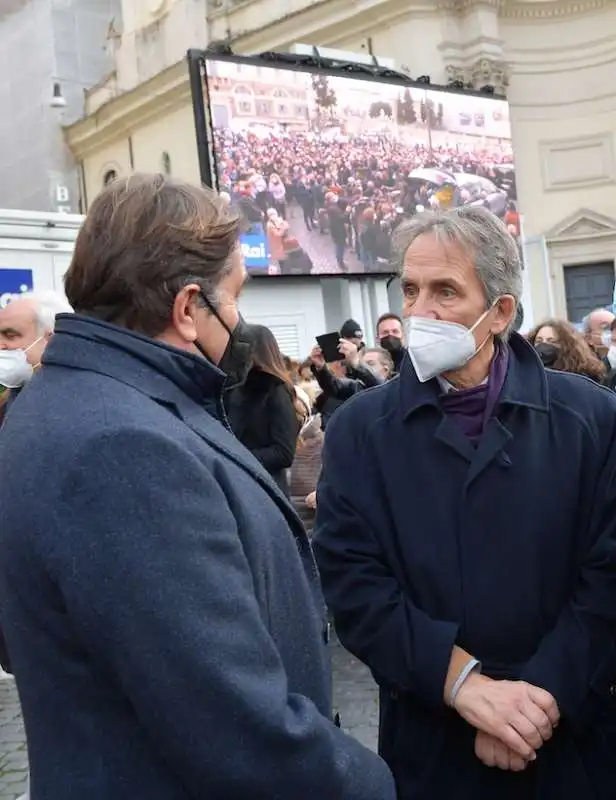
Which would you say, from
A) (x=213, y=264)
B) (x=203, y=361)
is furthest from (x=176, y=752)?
(x=213, y=264)

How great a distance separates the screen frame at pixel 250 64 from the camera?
1549 centimetres

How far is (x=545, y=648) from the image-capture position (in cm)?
204

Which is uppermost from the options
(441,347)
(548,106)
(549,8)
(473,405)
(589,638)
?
(549,8)

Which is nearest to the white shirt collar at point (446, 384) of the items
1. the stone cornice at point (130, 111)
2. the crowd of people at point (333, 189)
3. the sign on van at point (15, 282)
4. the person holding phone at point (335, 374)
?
the person holding phone at point (335, 374)

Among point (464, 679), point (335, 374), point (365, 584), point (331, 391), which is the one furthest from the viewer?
point (335, 374)

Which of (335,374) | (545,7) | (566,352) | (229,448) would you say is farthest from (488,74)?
(229,448)

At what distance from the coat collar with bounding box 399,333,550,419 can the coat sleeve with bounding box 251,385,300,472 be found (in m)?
2.64

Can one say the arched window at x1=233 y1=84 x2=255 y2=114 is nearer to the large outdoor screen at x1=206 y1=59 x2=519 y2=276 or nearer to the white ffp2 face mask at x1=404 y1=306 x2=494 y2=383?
the large outdoor screen at x1=206 y1=59 x2=519 y2=276

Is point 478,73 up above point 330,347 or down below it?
above

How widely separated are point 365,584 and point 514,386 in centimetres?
58

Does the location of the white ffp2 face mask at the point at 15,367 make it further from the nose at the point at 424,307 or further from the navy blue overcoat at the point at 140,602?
the navy blue overcoat at the point at 140,602

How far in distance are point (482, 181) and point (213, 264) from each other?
1941 cm

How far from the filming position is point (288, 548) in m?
1.53

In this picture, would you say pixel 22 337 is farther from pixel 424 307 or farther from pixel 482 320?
pixel 482 320
